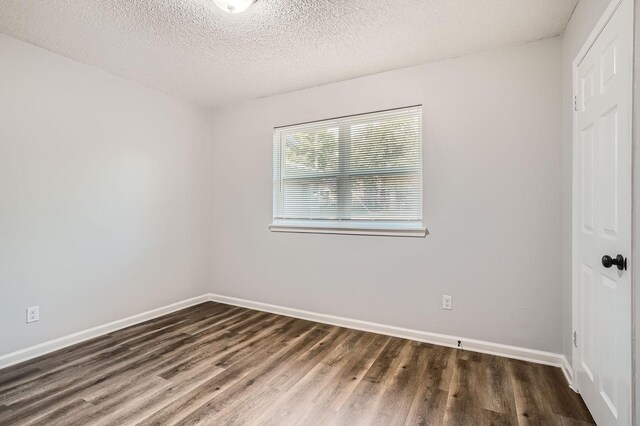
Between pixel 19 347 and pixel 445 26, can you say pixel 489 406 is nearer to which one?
pixel 445 26

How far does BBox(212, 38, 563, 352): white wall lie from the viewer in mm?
2414

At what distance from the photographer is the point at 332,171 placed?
3338mm

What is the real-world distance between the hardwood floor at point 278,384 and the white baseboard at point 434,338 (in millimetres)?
78

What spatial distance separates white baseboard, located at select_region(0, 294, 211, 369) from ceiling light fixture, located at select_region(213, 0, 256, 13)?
2.94 metres

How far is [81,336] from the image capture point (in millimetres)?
2830

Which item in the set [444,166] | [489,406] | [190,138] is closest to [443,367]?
[489,406]

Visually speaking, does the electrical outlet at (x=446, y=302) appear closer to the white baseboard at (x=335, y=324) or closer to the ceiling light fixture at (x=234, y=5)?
the white baseboard at (x=335, y=324)

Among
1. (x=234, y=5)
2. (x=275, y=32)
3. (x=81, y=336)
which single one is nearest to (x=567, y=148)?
(x=275, y=32)

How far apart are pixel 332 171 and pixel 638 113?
2366 mm

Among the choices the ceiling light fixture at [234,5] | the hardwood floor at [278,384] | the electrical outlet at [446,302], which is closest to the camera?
the hardwood floor at [278,384]

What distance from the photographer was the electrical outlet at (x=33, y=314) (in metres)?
2.52

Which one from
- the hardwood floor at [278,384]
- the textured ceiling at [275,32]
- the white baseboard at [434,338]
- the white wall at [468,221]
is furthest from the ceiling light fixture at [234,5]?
the white baseboard at [434,338]

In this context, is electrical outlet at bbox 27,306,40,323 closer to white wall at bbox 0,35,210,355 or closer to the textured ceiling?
white wall at bbox 0,35,210,355

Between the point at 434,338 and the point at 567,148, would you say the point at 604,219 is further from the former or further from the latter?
the point at 434,338
